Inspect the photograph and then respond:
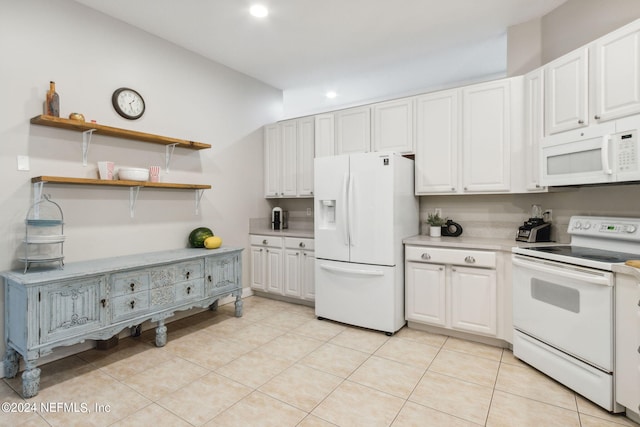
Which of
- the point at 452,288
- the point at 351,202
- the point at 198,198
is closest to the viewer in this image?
the point at 452,288

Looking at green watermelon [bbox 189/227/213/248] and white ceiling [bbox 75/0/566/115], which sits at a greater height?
white ceiling [bbox 75/0/566/115]

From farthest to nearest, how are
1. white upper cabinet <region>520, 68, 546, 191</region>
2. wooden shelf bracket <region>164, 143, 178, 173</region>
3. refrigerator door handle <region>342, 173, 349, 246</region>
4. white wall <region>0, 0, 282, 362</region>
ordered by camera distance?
wooden shelf bracket <region>164, 143, 178, 173</region> → refrigerator door handle <region>342, 173, 349, 246</region> → white upper cabinet <region>520, 68, 546, 191</region> → white wall <region>0, 0, 282, 362</region>

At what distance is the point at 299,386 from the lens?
225 centimetres

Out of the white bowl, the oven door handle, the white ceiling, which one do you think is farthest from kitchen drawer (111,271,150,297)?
the oven door handle

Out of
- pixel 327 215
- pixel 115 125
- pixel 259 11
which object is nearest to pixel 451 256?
pixel 327 215

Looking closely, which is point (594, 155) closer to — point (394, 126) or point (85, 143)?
point (394, 126)

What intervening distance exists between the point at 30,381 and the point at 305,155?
10.7 feet

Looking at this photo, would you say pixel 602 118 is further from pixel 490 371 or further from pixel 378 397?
pixel 378 397

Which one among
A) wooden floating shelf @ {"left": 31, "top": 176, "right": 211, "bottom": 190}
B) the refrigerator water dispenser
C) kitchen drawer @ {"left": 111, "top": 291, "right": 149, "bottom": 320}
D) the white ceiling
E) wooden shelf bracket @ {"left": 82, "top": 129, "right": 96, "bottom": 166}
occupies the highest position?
the white ceiling

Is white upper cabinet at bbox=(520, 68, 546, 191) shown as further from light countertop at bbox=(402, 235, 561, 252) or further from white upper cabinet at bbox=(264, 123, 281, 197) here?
white upper cabinet at bbox=(264, 123, 281, 197)

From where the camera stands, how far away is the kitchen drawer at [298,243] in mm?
3871

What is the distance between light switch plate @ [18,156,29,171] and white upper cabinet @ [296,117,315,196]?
267 cm

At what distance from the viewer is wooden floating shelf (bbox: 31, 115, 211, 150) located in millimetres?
2477

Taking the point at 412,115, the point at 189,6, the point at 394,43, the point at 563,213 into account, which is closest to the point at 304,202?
the point at 412,115
